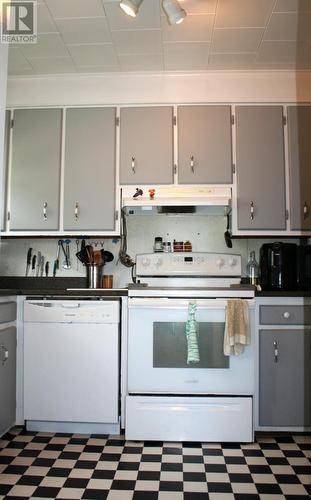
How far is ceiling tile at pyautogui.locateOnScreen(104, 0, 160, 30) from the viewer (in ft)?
6.95

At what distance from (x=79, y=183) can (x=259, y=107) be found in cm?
138

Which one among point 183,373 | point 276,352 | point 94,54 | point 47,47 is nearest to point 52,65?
point 47,47

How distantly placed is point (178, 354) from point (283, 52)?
2022mm

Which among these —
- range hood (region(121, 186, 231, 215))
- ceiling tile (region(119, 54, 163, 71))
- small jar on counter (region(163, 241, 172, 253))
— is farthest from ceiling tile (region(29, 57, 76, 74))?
small jar on counter (region(163, 241, 172, 253))

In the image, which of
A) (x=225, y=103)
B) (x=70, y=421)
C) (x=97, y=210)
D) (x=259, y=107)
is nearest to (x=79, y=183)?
(x=97, y=210)

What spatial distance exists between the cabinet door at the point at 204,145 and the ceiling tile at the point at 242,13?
0.62 m

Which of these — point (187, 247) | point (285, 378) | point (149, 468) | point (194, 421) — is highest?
point (187, 247)

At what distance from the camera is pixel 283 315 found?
7.92 feet

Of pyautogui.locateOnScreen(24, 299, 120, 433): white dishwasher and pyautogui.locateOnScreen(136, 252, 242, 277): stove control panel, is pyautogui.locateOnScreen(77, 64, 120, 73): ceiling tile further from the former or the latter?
pyautogui.locateOnScreen(24, 299, 120, 433): white dishwasher

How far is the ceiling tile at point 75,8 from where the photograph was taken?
2.10 m

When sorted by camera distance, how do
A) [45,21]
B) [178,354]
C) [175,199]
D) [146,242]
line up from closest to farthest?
[45,21] < [178,354] < [175,199] < [146,242]

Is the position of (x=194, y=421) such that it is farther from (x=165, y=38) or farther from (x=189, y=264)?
(x=165, y=38)

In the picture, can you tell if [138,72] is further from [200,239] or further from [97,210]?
[200,239]

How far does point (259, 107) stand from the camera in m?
2.81
